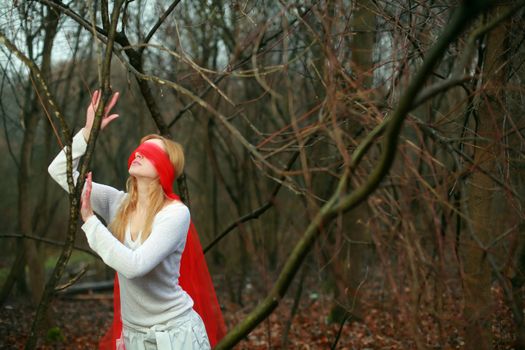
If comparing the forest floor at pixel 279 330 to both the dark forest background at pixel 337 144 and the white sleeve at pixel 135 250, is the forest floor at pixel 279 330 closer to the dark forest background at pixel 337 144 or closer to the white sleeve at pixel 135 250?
the dark forest background at pixel 337 144

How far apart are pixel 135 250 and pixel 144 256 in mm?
95

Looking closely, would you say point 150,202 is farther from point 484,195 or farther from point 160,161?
point 484,195

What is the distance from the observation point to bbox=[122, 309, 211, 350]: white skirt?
11.5ft

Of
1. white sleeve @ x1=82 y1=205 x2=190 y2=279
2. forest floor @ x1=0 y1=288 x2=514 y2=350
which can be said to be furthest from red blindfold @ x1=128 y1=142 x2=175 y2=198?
forest floor @ x1=0 y1=288 x2=514 y2=350

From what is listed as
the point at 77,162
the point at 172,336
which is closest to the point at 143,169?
the point at 77,162

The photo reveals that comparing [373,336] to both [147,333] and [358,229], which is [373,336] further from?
[147,333]

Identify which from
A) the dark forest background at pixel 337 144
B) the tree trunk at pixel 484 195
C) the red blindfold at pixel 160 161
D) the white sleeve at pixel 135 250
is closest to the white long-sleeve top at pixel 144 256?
the white sleeve at pixel 135 250

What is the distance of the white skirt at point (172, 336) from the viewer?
11.5 ft

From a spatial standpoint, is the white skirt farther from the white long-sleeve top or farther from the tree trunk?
the tree trunk

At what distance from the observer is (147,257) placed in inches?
129

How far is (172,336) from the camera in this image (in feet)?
11.6

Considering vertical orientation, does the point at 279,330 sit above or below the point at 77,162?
below

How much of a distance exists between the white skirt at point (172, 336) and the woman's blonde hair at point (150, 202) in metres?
0.49

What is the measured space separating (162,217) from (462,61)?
68.3 inches
